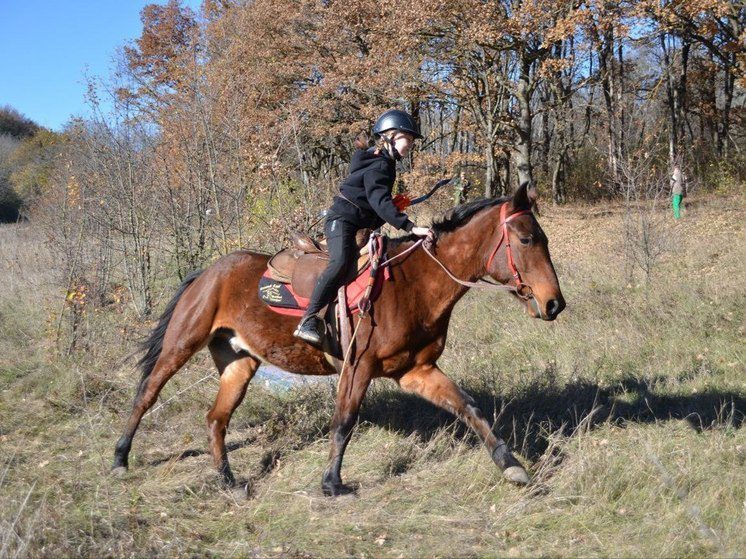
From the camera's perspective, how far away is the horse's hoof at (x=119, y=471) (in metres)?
5.39

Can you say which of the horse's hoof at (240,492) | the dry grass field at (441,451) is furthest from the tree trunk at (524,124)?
the horse's hoof at (240,492)

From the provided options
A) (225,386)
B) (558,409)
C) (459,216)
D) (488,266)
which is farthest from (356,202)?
(558,409)

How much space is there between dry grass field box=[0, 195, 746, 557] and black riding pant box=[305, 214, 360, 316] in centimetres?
144

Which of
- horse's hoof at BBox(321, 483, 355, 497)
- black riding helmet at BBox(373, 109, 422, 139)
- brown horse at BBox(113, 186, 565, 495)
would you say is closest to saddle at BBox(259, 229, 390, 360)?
brown horse at BBox(113, 186, 565, 495)

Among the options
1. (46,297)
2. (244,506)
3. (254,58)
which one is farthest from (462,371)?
(254,58)

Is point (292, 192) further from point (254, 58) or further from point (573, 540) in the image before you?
point (254, 58)

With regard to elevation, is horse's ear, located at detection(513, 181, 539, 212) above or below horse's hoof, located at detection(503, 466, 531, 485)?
above

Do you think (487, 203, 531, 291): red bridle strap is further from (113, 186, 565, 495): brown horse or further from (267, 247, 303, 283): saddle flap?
(267, 247, 303, 283): saddle flap

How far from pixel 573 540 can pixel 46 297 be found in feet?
35.1

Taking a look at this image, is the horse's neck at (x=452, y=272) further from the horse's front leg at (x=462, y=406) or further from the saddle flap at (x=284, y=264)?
the saddle flap at (x=284, y=264)

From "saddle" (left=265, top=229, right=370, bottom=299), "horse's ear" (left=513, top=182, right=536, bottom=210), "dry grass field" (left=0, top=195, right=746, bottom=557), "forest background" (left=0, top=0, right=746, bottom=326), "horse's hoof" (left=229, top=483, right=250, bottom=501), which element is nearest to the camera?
"dry grass field" (left=0, top=195, right=746, bottom=557)

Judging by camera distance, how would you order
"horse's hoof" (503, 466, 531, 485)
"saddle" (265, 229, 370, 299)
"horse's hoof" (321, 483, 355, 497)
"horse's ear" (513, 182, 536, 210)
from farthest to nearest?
"saddle" (265, 229, 370, 299) → "horse's hoof" (321, 483, 355, 497) → "horse's ear" (513, 182, 536, 210) → "horse's hoof" (503, 466, 531, 485)

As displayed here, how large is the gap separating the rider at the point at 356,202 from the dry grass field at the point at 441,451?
1.38 meters

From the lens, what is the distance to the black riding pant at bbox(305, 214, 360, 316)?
16.9 feet
